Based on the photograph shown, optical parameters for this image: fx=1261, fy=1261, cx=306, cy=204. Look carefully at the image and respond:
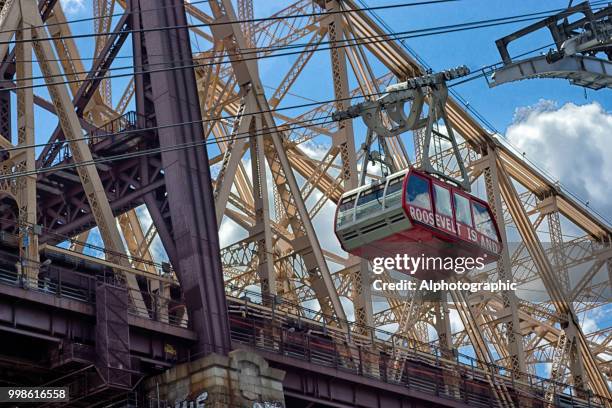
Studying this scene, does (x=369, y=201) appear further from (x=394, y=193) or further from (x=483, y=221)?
(x=483, y=221)

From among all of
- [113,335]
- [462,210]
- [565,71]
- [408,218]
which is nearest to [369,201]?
[408,218]

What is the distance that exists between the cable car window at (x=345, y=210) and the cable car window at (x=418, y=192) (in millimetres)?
2922

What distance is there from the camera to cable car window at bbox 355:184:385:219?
5219cm

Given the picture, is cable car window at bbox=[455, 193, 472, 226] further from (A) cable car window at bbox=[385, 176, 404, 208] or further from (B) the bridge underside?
(B) the bridge underside

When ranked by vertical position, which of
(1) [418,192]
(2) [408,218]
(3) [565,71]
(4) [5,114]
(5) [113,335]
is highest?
(4) [5,114]

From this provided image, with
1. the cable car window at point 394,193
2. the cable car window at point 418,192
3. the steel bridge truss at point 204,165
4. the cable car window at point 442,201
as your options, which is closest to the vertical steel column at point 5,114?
the steel bridge truss at point 204,165

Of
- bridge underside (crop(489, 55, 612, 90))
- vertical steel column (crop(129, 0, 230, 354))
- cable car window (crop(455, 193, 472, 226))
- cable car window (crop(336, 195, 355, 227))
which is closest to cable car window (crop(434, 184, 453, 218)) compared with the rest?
cable car window (crop(455, 193, 472, 226))

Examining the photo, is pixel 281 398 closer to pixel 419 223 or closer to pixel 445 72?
pixel 419 223

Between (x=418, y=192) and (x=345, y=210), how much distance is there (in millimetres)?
3472

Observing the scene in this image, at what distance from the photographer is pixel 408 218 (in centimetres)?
5097

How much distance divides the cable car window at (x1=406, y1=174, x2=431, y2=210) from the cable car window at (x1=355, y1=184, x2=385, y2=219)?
55.0 inches

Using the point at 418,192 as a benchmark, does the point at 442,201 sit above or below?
above

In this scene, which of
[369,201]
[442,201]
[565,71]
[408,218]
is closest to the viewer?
[565,71]

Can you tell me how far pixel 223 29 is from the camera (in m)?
60.5
